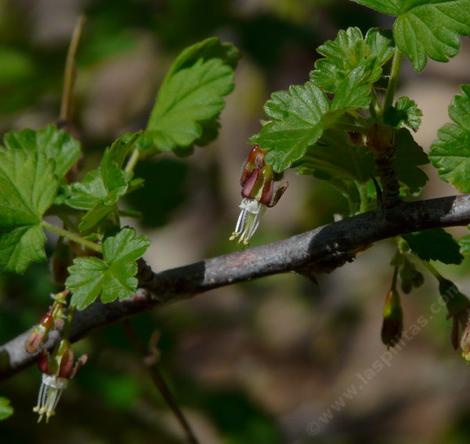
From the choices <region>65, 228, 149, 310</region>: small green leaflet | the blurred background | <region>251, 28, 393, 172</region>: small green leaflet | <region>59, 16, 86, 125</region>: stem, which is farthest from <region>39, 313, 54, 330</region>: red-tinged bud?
the blurred background

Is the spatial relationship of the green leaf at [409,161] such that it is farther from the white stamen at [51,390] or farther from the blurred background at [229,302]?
the blurred background at [229,302]

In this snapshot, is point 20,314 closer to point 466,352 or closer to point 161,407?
point 161,407

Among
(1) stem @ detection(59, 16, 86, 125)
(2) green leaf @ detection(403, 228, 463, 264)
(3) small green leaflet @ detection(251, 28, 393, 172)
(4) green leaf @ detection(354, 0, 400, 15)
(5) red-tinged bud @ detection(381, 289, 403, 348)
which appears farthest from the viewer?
(1) stem @ detection(59, 16, 86, 125)

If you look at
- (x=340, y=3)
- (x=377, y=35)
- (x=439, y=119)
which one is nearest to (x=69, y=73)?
(x=377, y=35)

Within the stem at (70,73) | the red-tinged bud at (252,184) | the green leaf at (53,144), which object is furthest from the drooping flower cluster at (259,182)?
the stem at (70,73)

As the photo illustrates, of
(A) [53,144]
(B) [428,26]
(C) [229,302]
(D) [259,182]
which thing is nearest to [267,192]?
(D) [259,182]

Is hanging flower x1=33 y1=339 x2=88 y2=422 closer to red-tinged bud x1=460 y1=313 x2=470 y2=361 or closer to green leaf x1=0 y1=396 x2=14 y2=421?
green leaf x1=0 y1=396 x2=14 y2=421

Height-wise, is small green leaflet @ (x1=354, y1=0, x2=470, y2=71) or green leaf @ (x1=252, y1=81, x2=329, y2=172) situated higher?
small green leaflet @ (x1=354, y1=0, x2=470, y2=71)
